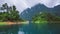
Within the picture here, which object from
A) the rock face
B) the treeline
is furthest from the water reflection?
the rock face

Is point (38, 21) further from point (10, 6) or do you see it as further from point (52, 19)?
point (10, 6)

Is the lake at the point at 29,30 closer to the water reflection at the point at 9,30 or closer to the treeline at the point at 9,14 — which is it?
the water reflection at the point at 9,30

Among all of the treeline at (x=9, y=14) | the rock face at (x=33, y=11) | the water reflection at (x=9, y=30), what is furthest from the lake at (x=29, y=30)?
the rock face at (x=33, y=11)

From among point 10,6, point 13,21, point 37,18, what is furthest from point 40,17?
point 13,21

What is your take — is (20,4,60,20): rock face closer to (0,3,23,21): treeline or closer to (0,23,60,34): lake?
(0,3,23,21): treeline

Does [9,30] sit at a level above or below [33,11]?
below

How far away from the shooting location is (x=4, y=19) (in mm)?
34594

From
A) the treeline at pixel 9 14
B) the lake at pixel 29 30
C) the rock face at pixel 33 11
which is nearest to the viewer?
the lake at pixel 29 30

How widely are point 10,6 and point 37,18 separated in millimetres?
8520

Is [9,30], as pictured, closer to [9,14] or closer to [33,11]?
[9,14]

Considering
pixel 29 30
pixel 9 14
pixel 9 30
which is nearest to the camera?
pixel 9 30

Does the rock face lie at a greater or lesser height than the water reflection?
greater

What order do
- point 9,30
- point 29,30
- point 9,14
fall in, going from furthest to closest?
point 9,14 < point 29,30 < point 9,30

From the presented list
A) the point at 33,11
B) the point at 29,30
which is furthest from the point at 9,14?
the point at 33,11
